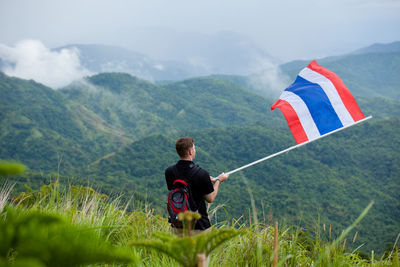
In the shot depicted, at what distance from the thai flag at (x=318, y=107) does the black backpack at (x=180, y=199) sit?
265 cm

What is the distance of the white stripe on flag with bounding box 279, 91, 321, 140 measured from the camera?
5.47 metres

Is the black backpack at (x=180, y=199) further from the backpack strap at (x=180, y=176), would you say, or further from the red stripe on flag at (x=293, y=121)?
the red stripe on flag at (x=293, y=121)

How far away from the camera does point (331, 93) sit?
5684 mm

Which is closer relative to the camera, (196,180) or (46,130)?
(196,180)

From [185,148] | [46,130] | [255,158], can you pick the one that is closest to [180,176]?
[185,148]

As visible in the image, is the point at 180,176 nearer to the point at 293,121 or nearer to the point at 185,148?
the point at 185,148

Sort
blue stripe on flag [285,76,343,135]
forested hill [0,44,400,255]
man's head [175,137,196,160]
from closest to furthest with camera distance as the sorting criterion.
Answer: man's head [175,137,196,160]
blue stripe on flag [285,76,343,135]
forested hill [0,44,400,255]

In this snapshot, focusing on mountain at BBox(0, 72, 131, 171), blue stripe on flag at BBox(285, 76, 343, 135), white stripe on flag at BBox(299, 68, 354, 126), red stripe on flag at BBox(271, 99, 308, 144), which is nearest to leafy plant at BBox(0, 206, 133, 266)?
red stripe on flag at BBox(271, 99, 308, 144)

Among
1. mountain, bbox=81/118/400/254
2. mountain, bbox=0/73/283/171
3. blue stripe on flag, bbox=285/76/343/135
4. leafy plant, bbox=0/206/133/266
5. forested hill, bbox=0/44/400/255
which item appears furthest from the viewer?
mountain, bbox=0/73/283/171

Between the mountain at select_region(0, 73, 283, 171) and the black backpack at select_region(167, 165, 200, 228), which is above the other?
the black backpack at select_region(167, 165, 200, 228)

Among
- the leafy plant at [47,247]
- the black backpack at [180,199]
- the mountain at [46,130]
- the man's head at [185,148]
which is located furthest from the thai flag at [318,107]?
the mountain at [46,130]

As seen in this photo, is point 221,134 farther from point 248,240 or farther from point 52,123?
point 248,240

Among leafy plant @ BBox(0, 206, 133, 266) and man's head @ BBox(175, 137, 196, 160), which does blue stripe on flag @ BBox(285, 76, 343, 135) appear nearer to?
man's head @ BBox(175, 137, 196, 160)

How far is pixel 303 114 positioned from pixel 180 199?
3251 mm
